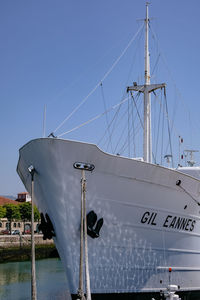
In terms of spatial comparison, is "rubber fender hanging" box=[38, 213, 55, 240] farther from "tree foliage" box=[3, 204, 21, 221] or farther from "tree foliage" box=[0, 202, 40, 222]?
"tree foliage" box=[3, 204, 21, 221]

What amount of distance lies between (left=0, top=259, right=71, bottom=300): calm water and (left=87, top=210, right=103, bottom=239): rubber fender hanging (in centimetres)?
903

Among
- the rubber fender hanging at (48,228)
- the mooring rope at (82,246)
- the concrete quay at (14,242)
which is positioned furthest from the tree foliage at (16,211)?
the mooring rope at (82,246)

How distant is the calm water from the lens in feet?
62.4

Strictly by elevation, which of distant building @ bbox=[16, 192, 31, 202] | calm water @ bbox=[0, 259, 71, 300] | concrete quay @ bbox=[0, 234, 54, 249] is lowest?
calm water @ bbox=[0, 259, 71, 300]

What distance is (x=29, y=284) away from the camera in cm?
2303

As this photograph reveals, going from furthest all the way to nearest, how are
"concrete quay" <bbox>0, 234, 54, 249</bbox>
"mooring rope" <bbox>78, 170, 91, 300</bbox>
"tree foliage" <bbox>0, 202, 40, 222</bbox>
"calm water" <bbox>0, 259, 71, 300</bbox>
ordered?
"tree foliage" <bbox>0, 202, 40, 222</bbox> < "concrete quay" <bbox>0, 234, 54, 249</bbox> < "calm water" <bbox>0, 259, 71, 300</bbox> < "mooring rope" <bbox>78, 170, 91, 300</bbox>

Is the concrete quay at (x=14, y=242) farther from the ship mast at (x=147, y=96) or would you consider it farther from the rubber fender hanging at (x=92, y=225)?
the rubber fender hanging at (x=92, y=225)

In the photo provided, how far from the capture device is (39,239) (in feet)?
164

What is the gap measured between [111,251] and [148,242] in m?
1.26

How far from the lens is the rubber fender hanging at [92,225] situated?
10.4 meters

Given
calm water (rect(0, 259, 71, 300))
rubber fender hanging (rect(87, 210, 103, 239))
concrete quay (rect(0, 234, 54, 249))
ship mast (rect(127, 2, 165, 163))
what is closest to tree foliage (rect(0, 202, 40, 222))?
concrete quay (rect(0, 234, 54, 249))

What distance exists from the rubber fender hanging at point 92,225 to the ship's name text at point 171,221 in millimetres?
Result: 1433

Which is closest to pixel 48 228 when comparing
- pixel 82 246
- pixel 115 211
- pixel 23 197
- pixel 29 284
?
pixel 115 211

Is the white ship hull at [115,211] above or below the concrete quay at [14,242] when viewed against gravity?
above
